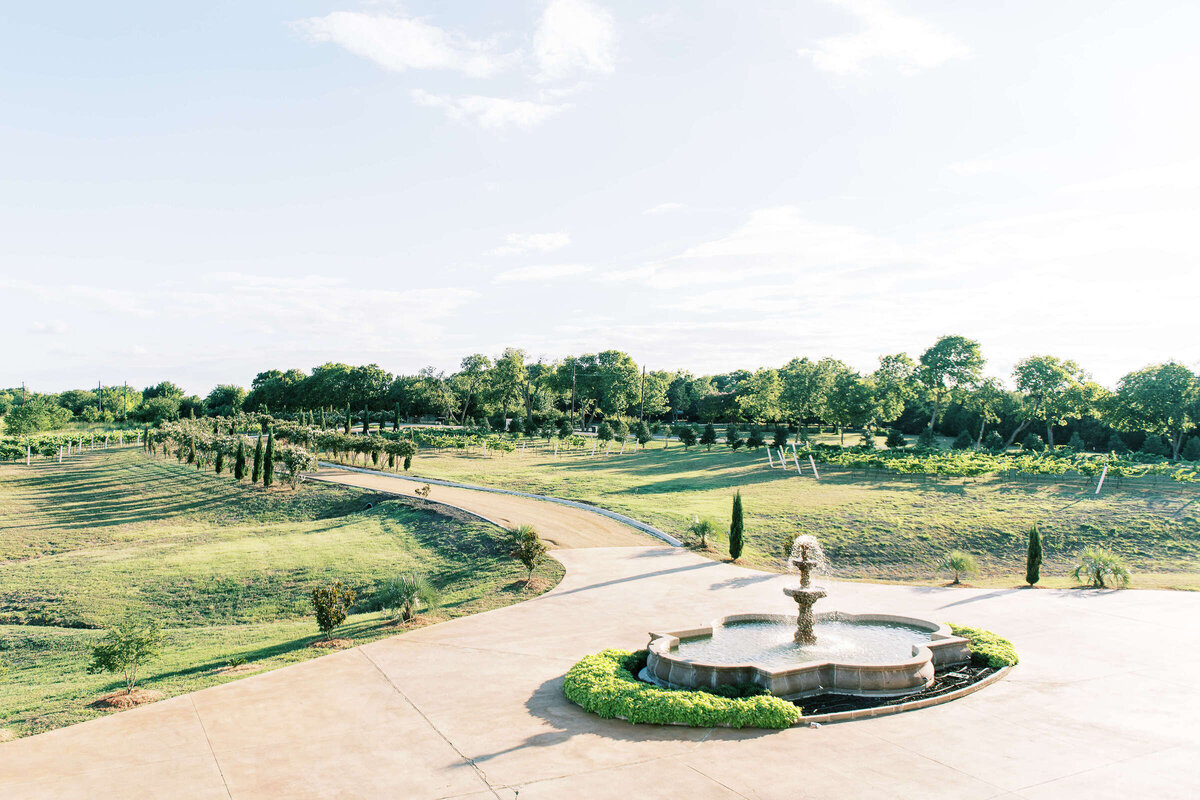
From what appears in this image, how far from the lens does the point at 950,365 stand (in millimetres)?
59000

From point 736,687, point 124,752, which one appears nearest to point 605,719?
point 736,687

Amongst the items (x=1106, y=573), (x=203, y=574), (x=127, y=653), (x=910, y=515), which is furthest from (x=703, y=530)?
(x=127, y=653)

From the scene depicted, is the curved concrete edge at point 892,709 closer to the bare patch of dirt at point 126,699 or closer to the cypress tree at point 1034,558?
the cypress tree at point 1034,558

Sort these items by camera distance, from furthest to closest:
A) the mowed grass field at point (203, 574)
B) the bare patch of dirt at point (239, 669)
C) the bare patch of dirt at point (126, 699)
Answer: the mowed grass field at point (203, 574)
the bare patch of dirt at point (239, 669)
the bare patch of dirt at point (126, 699)

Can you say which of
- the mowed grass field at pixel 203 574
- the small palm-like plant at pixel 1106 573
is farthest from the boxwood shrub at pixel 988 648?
the mowed grass field at pixel 203 574

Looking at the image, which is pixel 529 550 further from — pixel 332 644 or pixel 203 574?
pixel 203 574

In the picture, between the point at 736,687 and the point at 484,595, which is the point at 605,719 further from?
the point at 484,595

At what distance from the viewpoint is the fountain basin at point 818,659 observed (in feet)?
34.9

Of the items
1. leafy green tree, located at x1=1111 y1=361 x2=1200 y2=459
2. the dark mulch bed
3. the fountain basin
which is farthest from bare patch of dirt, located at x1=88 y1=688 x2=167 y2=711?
leafy green tree, located at x1=1111 y1=361 x2=1200 y2=459

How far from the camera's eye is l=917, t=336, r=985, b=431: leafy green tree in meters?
58.5

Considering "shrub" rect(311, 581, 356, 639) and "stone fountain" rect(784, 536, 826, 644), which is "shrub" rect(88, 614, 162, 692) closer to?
"shrub" rect(311, 581, 356, 639)

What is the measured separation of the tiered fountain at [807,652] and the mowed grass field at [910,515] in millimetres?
7115

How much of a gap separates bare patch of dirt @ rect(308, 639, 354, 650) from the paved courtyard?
0.57 m

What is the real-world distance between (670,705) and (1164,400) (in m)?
50.3
